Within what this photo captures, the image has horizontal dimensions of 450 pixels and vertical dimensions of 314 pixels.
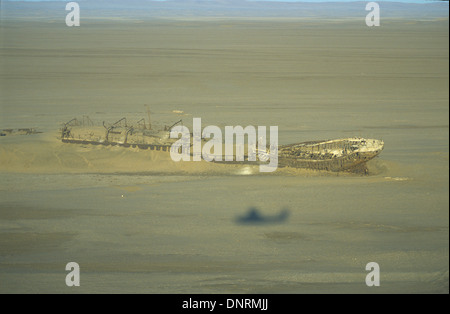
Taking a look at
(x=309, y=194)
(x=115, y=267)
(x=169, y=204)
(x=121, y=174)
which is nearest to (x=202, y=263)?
(x=115, y=267)

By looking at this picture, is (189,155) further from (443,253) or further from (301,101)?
(301,101)

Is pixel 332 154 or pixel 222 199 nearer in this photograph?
pixel 222 199
